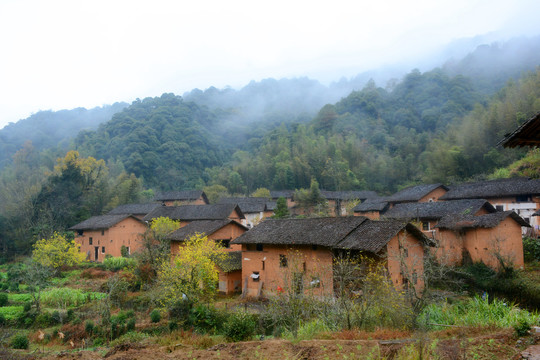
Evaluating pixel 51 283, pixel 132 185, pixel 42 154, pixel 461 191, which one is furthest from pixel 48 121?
pixel 461 191

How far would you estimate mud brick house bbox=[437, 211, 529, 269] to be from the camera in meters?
20.3

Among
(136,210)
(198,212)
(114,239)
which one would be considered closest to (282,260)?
(198,212)

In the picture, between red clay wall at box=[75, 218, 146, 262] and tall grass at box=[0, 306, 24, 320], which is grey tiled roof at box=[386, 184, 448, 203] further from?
tall grass at box=[0, 306, 24, 320]

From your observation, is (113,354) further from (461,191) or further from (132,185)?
(132,185)

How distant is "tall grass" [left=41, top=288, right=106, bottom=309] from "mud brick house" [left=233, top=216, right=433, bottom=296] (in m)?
9.21

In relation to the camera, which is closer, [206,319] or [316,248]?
[206,319]

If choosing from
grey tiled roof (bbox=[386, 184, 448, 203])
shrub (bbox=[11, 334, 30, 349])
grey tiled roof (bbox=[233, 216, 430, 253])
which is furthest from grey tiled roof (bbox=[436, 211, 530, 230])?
shrub (bbox=[11, 334, 30, 349])

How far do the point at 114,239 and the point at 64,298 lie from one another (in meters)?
15.7

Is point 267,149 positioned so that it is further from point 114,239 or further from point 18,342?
point 18,342

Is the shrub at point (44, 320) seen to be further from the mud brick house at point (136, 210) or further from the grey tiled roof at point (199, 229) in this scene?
the mud brick house at point (136, 210)

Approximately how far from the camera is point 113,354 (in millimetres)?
8656

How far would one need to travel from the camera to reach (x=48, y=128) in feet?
365

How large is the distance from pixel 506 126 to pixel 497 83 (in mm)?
56629

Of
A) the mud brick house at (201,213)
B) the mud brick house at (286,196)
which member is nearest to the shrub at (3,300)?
the mud brick house at (201,213)
